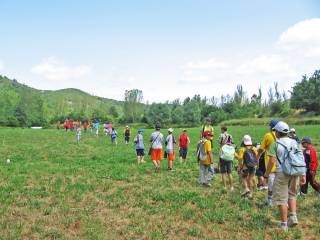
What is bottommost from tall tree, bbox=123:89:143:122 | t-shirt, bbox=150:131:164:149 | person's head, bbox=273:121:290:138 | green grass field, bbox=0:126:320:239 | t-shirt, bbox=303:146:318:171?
green grass field, bbox=0:126:320:239

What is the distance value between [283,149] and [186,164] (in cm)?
1121

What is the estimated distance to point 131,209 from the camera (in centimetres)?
1030

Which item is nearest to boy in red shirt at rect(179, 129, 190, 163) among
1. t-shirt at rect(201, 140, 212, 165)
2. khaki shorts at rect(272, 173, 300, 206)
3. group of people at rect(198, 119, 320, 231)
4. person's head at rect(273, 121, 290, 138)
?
group of people at rect(198, 119, 320, 231)

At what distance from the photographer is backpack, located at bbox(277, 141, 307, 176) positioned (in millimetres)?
8234

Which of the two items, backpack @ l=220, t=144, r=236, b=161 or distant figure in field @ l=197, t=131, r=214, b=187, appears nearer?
backpack @ l=220, t=144, r=236, b=161

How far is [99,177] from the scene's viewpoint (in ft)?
49.5

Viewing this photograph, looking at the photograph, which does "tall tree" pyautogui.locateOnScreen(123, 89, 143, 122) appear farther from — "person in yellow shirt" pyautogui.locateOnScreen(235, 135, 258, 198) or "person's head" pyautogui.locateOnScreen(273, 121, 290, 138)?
"person's head" pyautogui.locateOnScreen(273, 121, 290, 138)

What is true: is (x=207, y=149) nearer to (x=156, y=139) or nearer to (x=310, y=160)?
(x=310, y=160)

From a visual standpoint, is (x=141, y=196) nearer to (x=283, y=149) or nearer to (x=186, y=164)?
(x=283, y=149)

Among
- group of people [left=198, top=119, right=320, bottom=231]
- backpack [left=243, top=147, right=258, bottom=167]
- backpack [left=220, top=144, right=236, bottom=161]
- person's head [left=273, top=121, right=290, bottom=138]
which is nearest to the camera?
group of people [left=198, top=119, right=320, bottom=231]

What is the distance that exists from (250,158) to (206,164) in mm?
2203

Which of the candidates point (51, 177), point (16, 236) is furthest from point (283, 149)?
point (51, 177)

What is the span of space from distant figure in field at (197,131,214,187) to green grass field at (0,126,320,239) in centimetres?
39

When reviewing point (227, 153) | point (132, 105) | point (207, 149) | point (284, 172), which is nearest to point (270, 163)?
point (284, 172)
